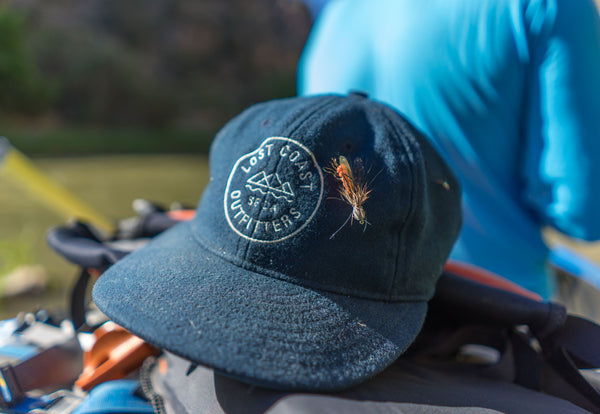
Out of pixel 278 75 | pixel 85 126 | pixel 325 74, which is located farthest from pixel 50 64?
pixel 325 74

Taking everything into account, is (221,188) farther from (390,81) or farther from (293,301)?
(390,81)

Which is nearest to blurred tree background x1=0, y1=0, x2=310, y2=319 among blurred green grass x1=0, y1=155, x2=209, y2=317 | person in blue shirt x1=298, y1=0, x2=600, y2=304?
blurred green grass x1=0, y1=155, x2=209, y2=317

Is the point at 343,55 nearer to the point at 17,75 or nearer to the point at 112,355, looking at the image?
the point at 112,355

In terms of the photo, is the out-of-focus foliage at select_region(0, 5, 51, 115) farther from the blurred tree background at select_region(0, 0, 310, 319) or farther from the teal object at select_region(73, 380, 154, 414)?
the teal object at select_region(73, 380, 154, 414)

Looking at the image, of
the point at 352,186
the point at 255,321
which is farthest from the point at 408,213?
the point at 255,321

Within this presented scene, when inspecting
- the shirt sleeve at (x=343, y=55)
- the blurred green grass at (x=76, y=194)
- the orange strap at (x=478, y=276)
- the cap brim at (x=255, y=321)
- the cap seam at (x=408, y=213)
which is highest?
the shirt sleeve at (x=343, y=55)

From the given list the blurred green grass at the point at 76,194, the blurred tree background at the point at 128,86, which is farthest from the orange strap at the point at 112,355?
the blurred tree background at the point at 128,86

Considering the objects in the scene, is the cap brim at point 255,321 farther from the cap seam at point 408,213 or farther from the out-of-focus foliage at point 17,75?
the out-of-focus foliage at point 17,75
